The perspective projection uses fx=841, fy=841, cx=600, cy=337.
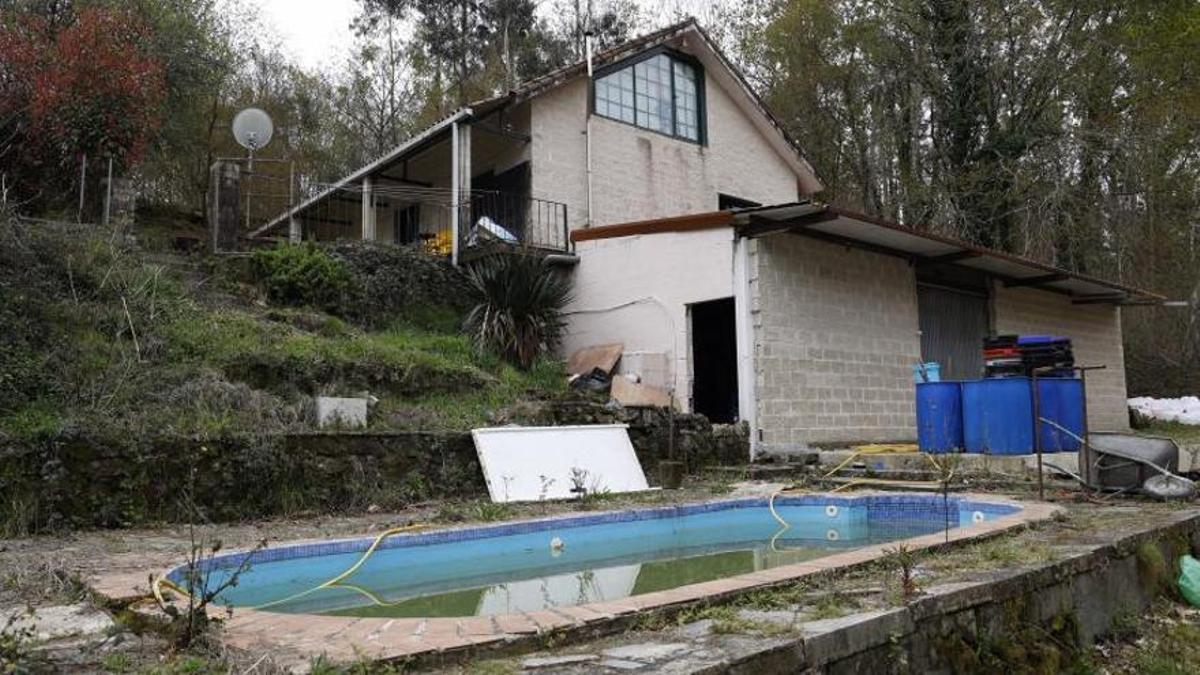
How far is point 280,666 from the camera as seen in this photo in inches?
96.3

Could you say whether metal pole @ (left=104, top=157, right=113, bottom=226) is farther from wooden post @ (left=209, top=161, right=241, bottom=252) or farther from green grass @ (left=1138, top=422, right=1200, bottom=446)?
green grass @ (left=1138, top=422, right=1200, bottom=446)

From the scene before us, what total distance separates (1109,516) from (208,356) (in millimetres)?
7880

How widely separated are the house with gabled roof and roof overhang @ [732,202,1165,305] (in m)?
0.04

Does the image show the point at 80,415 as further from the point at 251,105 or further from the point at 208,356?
the point at 251,105

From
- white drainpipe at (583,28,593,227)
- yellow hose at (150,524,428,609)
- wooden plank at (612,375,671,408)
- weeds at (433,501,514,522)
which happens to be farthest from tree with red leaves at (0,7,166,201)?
yellow hose at (150,524,428,609)

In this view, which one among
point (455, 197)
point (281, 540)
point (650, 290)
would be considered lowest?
point (281, 540)

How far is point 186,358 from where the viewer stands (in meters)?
8.29

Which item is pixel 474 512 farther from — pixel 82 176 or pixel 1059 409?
pixel 82 176

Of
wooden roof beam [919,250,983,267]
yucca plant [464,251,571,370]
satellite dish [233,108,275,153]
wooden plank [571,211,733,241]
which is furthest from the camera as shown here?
satellite dish [233,108,275,153]

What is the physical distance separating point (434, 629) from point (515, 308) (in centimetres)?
918

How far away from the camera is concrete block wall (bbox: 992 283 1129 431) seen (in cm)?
1469

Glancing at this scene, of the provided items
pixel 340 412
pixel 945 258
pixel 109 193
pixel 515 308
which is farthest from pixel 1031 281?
pixel 109 193

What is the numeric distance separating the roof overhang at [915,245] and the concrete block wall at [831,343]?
8.3 inches

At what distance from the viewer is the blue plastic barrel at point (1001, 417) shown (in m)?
8.10
